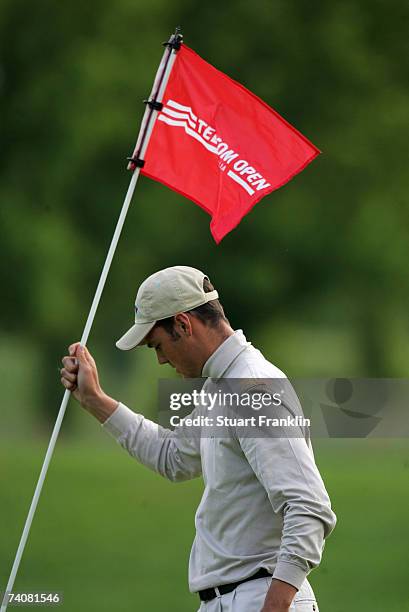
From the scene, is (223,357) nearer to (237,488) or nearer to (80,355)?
(237,488)

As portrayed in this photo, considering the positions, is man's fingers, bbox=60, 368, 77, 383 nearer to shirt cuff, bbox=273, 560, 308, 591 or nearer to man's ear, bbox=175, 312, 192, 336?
man's ear, bbox=175, 312, 192, 336

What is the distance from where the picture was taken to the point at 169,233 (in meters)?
9.81

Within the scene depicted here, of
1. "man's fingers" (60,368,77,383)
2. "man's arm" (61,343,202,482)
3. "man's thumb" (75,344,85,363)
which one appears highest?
"man's thumb" (75,344,85,363)

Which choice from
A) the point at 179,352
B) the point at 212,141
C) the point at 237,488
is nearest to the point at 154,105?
the point at 212,141

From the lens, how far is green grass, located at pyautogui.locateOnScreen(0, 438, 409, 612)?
599cm

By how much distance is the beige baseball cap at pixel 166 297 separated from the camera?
71.9 inches

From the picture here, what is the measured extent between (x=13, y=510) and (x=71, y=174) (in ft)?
11.1

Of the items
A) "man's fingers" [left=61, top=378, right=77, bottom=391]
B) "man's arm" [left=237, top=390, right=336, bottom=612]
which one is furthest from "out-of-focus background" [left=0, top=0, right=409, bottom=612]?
"man's arm" [left=237, top=390, right=336, bottom=612]

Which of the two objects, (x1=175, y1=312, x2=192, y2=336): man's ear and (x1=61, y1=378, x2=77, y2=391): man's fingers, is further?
(x1=61, y1=378, x2=77, y2=391): man's fingers

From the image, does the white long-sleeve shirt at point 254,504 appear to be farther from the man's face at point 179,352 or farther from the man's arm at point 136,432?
the man's arm at point 136,432

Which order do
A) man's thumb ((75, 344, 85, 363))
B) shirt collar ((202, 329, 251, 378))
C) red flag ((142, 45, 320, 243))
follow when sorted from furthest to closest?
red flag ((142, 45, 320, 243)) → man's thumb ((75, 344, 85, 363)) → shirt collar ((202, 329, 251, 378))

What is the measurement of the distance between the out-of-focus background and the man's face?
19.5 ft

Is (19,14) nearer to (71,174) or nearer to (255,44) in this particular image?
(71,174)

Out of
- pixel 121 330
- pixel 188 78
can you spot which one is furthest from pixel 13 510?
pixel 188 78
